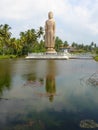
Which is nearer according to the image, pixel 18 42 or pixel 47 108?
pixel 47 108

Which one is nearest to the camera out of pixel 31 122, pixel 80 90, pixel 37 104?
pixel 31 122

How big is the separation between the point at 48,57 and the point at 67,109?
38611mm

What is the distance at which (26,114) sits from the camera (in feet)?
A: 22.5

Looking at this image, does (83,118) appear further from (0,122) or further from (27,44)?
(27,44)

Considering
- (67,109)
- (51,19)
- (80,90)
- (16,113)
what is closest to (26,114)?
(16,113)

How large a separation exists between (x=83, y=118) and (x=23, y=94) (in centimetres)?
406

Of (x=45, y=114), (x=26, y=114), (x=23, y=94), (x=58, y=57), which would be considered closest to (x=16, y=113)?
(x=26, y=114)

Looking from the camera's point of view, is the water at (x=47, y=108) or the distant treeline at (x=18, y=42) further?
the distant treeline at (x=18, y=42)

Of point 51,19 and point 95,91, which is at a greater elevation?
point 51,19

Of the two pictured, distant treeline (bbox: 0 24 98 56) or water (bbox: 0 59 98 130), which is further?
distant treeline (bbox: 0 24 98 56)

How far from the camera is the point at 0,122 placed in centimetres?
616

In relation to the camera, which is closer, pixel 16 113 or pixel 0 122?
pixel 0 122

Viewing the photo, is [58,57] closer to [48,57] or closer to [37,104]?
[48,57]

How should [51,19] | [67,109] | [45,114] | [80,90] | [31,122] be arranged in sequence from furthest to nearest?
1. [51,19]
2. [80,90]
3. [67,109]
4. [45,114]
5. [31,122]
